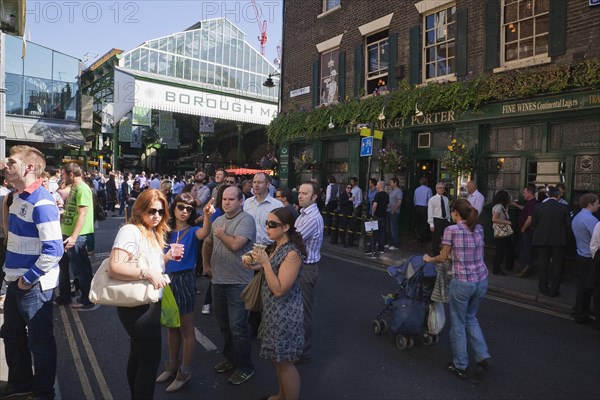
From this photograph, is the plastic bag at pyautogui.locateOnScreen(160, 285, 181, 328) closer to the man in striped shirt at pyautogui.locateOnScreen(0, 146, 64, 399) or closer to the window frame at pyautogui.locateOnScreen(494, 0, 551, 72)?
the man in striped shirt at pyautogui.locateOnScreen(0, 146, 64, 399)

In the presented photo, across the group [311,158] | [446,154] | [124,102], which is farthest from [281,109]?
[446,154]

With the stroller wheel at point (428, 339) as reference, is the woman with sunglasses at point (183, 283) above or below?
above

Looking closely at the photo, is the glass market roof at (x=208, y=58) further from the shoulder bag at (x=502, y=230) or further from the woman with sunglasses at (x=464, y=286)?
the woman with sunglasses at (x=464, y=286)

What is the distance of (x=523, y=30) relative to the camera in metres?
9.45

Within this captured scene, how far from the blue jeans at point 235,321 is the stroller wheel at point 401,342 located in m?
1.78

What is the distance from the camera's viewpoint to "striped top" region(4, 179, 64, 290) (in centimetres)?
313

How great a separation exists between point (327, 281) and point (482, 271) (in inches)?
152

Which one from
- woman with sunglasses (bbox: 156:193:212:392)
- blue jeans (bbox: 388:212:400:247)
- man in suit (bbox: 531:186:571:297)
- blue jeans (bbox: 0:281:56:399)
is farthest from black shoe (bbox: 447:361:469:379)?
blue jeans (bbox: 388:212:400:247)

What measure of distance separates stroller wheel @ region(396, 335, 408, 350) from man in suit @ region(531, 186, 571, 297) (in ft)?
12.1

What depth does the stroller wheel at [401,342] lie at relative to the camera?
4.54 meters

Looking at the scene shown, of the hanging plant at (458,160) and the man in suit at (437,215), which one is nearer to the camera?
the man in suit at (437,215)

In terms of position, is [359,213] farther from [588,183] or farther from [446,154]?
[588,183]

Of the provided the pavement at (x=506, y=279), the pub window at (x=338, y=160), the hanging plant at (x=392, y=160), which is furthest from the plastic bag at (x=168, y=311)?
the pub window at (x=338, y=160)

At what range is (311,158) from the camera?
15.3m
